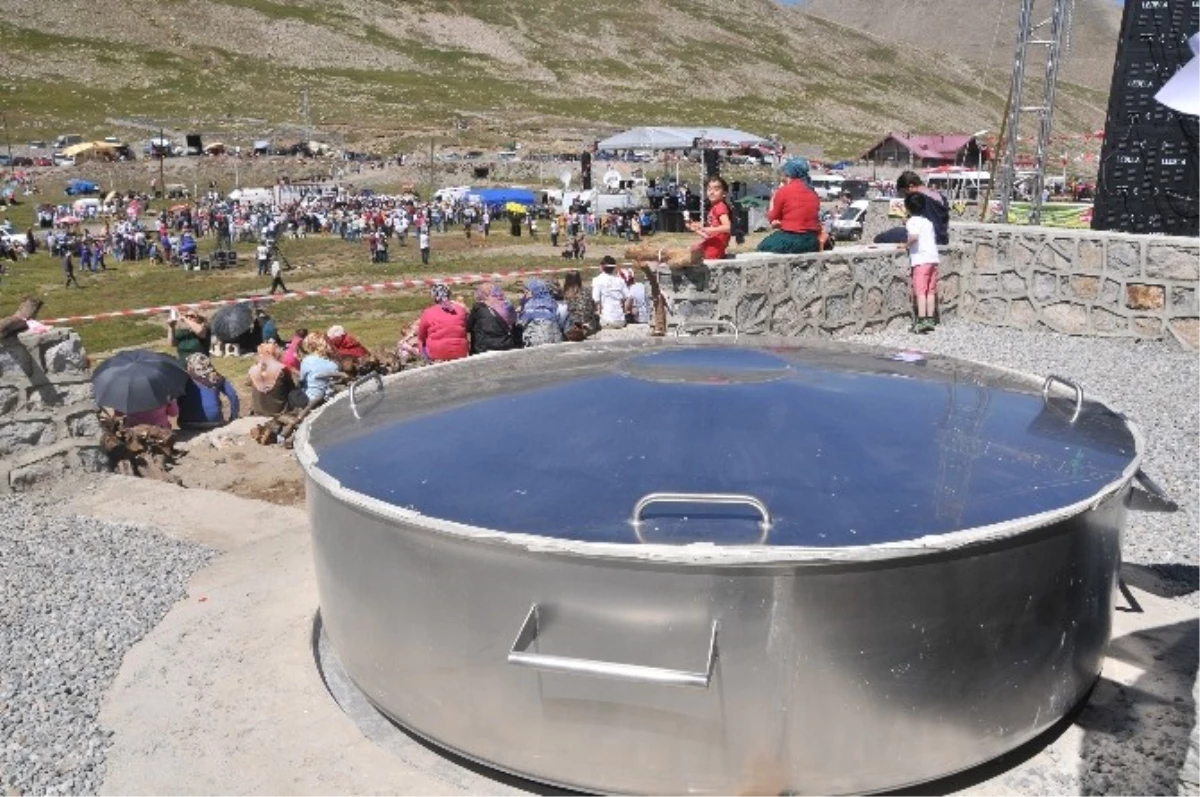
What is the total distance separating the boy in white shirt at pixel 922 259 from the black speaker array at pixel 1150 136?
399 cm

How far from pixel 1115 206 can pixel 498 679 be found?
506 inches

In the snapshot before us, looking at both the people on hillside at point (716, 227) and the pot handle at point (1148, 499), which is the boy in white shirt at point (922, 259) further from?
the pot handle at point (1148, 499)

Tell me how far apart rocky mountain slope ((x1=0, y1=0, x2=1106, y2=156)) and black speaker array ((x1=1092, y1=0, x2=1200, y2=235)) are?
64589 mm

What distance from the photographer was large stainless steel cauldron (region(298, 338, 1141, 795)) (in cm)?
314

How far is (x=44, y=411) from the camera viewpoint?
24.3 ft

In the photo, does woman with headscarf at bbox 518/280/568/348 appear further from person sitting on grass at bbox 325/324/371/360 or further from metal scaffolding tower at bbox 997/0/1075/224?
metal scaffolding tower at bbox 997/0/1075/224

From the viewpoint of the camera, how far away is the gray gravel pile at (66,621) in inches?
158

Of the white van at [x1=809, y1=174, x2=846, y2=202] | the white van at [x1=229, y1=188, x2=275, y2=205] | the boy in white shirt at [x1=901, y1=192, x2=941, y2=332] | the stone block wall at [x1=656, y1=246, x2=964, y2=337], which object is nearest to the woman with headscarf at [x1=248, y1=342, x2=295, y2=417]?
the stone block wall at [x1=656, y1=246, x2=964, y2=337]

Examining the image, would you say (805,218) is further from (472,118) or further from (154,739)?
(472,118)

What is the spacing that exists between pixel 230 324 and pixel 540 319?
7.82 meters

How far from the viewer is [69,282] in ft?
91.2

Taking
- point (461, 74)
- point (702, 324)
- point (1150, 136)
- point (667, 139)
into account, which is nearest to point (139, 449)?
point (702, 324)

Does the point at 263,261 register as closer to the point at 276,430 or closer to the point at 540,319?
the point at 540,319

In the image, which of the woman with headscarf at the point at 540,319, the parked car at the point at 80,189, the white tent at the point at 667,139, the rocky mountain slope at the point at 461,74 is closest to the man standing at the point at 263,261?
the white tent at the point at 667,139
